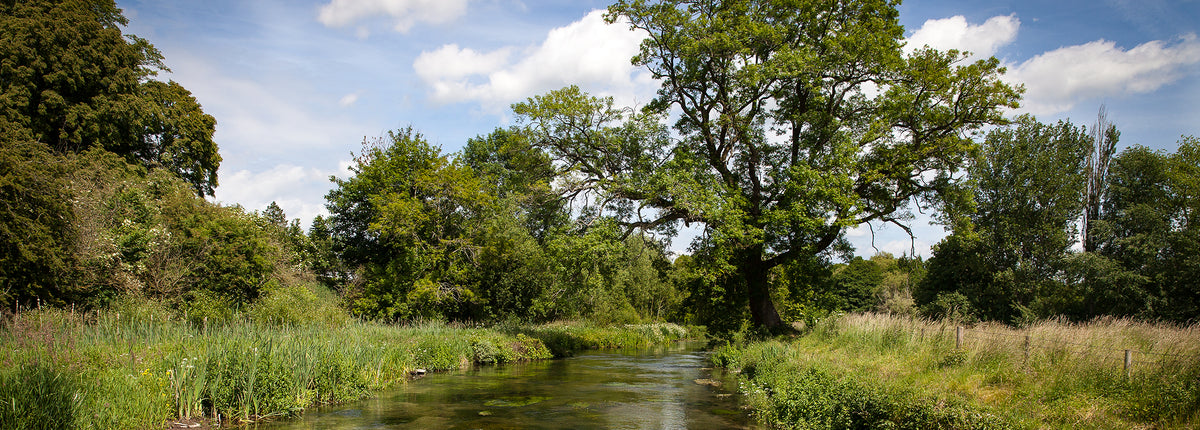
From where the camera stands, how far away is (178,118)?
32094mm

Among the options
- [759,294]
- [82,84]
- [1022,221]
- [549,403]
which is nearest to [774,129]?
[759,294]

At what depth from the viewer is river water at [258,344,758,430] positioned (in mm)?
11648

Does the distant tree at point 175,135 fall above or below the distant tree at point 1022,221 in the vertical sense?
above

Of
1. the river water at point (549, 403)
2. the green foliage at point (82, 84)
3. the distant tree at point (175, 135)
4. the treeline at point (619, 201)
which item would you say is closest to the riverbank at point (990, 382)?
the river water at point (549, 403)

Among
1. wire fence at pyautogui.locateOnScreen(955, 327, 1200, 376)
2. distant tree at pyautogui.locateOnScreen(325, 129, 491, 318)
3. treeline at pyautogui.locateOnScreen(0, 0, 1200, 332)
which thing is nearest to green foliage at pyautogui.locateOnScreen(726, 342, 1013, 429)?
wire fence at pyautogui.locateOnScreen(955, 327, 1200, 376)

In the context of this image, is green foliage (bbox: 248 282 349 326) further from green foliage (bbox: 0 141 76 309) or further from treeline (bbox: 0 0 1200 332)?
green foliage (bbox: 0 141 76 309)

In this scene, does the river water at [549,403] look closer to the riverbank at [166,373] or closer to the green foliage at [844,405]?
the riverbank at [166,373]

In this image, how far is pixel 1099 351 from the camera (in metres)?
10.0

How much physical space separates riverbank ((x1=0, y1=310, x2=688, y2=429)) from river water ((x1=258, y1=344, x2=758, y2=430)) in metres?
0.69

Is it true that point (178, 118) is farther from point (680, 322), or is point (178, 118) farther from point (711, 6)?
point (680, 322)

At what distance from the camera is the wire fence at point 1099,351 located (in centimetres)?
903

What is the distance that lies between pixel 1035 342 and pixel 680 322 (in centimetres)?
4352

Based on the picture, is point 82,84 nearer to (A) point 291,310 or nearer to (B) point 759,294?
(A) point 291,310

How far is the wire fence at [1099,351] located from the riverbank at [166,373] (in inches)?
527
